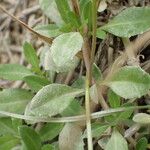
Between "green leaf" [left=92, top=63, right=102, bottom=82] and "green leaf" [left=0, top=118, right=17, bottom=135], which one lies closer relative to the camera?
"green leaf" [left=92, top=63, right=102, bottom=82]

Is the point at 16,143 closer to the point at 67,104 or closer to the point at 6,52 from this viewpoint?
the point at 67,104

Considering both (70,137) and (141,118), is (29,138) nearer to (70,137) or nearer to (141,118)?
(70,137)

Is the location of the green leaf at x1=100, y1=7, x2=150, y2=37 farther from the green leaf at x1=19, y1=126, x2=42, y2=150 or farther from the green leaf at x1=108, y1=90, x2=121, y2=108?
the green leaf at x1=19, y1=126, x2=42, y2=150

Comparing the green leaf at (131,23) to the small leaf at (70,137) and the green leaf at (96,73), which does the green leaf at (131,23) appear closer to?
the green leaf at (96,73)

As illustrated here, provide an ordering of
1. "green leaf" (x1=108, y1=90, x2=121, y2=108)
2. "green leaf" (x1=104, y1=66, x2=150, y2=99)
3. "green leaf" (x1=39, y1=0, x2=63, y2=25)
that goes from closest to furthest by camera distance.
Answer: "green leaf" (x1=104, y1=66, x2=150, y2=99) < "green leaf" (x1=108, y1=90, x2=121, y2=108) < "green leaf" (x1=39, y1=0, x2=63, y2=25)

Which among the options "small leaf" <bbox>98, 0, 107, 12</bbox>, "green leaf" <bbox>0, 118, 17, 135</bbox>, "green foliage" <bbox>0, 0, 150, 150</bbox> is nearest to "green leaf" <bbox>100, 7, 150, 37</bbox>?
"green foliage" <bbox>0, 0, 150, 150</bbox>

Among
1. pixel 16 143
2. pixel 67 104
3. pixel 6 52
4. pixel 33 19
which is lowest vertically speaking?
pixel 16 143

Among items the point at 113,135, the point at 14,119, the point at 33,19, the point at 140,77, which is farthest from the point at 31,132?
the point at 33,19
